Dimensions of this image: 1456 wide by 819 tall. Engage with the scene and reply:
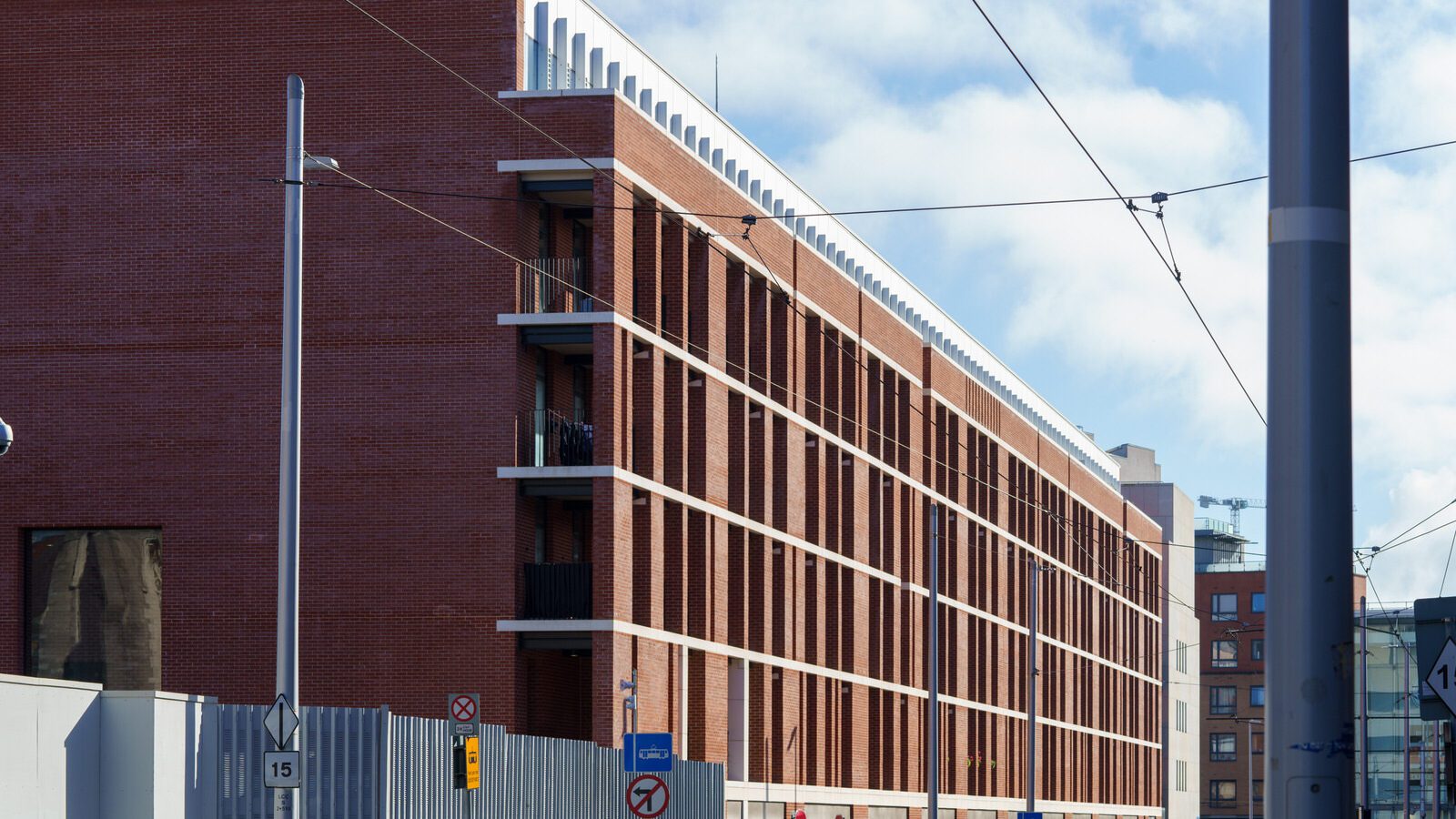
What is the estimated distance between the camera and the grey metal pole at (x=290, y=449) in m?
19.9

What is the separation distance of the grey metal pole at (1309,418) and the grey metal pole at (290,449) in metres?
15.2

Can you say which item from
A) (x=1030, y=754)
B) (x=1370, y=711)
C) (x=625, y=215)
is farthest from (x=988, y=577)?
(x=1370, y=711)

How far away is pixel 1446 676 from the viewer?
17.7 m

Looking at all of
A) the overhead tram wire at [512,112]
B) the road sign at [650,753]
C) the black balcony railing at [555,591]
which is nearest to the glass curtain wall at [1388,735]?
the black balcony railing at [555,591]

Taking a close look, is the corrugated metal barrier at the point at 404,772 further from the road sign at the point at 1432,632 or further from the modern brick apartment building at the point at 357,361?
the road sign at the point at 1432,632

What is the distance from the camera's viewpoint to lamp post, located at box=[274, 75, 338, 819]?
1991cm

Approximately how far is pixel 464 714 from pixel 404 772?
120 cm

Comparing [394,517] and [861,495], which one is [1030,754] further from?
[394,517]

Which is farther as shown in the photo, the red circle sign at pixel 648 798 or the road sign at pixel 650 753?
the road sign at pixel 650 753

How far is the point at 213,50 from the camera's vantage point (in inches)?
1513

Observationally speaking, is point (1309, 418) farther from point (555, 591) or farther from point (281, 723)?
point (555, 591)

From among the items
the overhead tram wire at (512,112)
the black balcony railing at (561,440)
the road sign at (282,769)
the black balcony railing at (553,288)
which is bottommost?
the road sign at (282,769)

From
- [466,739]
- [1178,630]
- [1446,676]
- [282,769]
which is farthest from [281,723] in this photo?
[1178,630]

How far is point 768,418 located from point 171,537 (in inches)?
561
